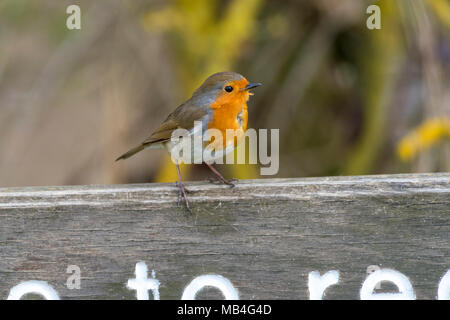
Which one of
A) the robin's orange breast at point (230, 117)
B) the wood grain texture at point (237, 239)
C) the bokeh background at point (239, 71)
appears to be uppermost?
the bokeh background at point (239, 71)

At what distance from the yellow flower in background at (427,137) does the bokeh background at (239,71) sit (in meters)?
0.33

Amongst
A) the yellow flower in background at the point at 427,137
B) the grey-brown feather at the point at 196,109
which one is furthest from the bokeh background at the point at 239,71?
the grey-brown feather at the point at 196,109

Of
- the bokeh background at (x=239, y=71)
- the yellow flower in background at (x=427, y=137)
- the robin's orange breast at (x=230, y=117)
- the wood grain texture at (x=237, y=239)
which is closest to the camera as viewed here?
the wood grain texture at (x=237, y=239)

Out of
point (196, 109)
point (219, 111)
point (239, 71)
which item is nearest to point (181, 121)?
point (196, 109)

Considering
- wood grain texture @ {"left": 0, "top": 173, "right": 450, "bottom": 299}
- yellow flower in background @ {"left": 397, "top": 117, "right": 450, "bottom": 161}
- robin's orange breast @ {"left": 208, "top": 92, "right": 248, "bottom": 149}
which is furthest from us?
yellow flower in background @ {"left": 397, "top": 117, "right": 450, "bottom": 161}

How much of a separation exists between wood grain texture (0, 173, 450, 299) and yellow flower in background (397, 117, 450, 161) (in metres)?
1.31

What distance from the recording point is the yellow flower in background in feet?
11.5

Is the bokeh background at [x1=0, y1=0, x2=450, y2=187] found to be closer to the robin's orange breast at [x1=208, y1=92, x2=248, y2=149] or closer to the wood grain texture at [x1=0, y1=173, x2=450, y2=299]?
the robin's orange breast at [x1=208, y1=92, x2=248, y2=149]

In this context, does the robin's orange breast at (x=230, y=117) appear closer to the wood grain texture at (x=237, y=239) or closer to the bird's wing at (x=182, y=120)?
the bird's wing at (x=182, y=120)

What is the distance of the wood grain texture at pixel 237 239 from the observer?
7.13 feet

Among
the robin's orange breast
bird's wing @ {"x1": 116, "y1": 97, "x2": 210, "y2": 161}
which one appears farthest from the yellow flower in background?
bird's wing @ {"x1": 116, "y1": 97, "x2": 210, "y2": 161}

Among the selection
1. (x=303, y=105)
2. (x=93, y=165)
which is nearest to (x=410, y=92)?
(x=303, y=105)

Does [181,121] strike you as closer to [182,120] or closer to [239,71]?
[182,120]
